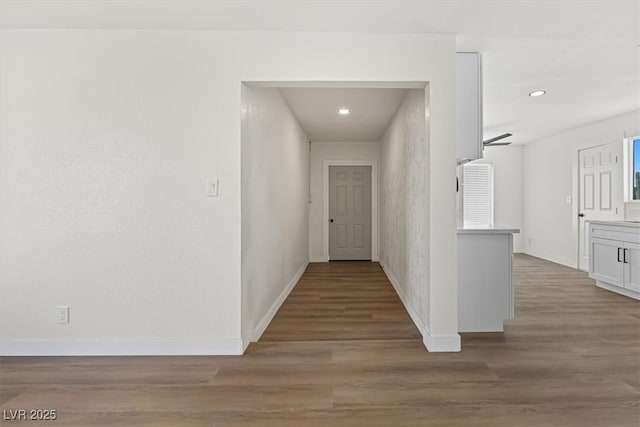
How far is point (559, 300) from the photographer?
149 inches

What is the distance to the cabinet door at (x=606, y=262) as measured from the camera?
402 centimetres

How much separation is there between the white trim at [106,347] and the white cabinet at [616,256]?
4.59 m

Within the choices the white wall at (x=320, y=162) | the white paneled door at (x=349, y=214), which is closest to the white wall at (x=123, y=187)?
the white wall at (x=320, y=162)

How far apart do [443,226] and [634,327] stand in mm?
2218

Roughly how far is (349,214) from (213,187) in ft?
14.9

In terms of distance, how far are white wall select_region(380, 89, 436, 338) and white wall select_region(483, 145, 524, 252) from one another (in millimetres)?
3649

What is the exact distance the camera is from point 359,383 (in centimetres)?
203

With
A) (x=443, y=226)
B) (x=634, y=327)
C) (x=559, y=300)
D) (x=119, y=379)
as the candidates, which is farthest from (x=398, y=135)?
(x=119, y=379)

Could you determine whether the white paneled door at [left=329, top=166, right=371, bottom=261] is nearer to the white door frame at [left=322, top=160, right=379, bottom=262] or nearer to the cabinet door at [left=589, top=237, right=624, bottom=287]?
the white door frame at [left=322, top=160, right=379, bottom=262]

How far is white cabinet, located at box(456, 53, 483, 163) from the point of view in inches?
106

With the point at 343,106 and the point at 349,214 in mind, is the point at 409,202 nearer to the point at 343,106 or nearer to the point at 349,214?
the point at 343,106

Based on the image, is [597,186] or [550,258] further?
[550,258]

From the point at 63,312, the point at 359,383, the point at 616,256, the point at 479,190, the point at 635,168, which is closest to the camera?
the point at 359,383

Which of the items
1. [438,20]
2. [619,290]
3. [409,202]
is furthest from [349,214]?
[438,20]
